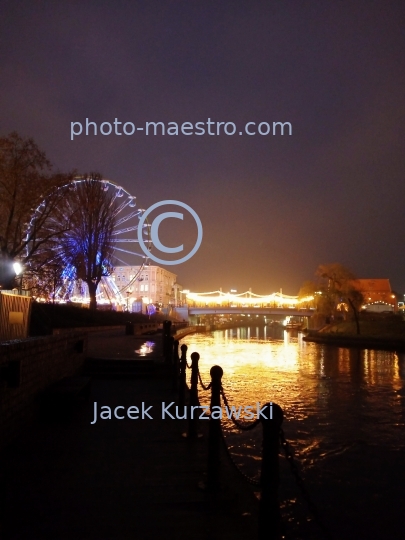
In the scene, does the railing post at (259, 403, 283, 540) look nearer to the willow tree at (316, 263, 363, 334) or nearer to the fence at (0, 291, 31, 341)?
the fence at (0, 291, 31, 341)

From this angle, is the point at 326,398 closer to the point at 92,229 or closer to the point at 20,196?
the point at 20,196

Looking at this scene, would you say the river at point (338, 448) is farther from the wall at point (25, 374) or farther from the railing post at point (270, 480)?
the wall at point (25, 374)

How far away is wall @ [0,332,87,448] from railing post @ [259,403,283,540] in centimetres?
425

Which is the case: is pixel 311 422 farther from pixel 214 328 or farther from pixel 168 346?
pixel 214 328

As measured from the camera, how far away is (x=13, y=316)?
1195cm

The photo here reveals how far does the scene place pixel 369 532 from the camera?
259 inches

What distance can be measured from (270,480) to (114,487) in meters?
2.72

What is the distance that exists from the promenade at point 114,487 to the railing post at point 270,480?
0.83m

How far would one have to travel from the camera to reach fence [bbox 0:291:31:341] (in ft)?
36.6

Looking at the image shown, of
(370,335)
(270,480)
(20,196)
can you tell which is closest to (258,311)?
(370,335)

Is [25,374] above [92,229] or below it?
below

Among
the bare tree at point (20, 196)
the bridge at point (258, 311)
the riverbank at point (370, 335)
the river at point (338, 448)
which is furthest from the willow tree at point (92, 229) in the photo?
the bridge at point (258, 311)

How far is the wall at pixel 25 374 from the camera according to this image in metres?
7.00

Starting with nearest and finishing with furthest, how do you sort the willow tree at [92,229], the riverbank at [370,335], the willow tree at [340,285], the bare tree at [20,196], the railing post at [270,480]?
the railing post at [270,480] < the bare tree at [20,196] < the willow tree at [92,229] < the riverbank at [370,335] < the willow tree at [340,285]
